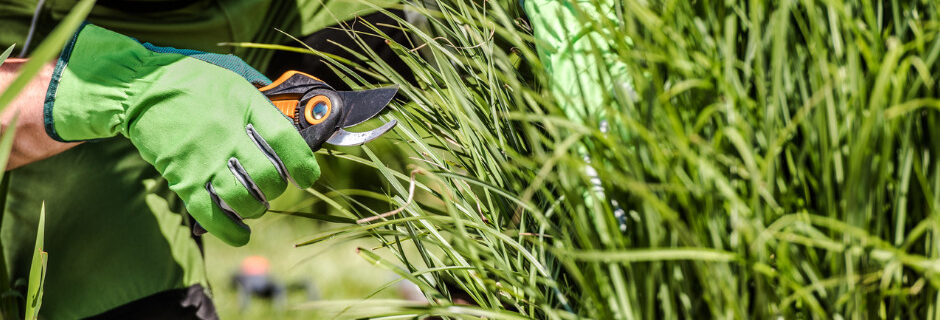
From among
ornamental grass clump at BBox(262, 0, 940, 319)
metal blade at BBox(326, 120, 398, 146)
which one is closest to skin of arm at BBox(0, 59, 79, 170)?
metal blade at BBox(326, 120, 398, 146)

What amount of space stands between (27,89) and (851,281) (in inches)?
29.5

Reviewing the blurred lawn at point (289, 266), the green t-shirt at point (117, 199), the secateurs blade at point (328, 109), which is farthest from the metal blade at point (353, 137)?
the blurred lawn at point (289, 266)

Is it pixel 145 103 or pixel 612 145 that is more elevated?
pixel 612 145

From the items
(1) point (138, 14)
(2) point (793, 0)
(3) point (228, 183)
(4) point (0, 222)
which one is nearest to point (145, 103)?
(3) point (228, 183)

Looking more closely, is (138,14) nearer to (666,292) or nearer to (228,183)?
(228,183)

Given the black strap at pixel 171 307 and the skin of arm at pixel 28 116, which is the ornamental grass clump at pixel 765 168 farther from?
the black strap at pixel 171 307

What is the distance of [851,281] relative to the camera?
0.24m

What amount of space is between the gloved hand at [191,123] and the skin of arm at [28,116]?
3 centimetres

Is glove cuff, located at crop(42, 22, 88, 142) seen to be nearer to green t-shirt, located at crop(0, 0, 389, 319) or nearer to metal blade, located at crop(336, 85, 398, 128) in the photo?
green t-shirt, located at crop(0, 0, 389, 319)

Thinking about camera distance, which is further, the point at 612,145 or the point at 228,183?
the point at 228,183

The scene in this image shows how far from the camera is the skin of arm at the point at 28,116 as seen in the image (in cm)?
65

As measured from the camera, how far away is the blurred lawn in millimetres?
967

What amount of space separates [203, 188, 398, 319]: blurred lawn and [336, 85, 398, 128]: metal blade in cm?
37

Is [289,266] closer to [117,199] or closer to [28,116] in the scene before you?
[117,199]
